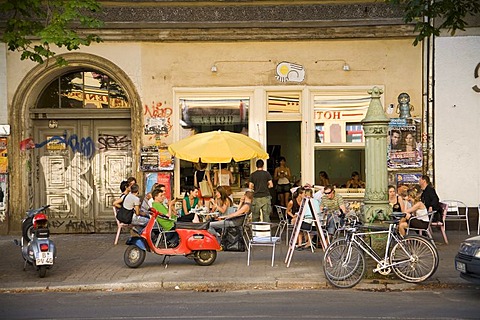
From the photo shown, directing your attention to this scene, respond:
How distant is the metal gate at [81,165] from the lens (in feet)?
54.4

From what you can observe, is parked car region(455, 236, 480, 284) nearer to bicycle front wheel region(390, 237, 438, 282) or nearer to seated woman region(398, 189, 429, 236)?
bicycle front wheel region(390, 237, 438, 282)

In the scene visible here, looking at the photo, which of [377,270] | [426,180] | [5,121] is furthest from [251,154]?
[5,121]

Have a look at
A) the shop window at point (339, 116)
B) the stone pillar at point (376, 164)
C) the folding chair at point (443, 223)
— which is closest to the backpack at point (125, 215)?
the shop window at point (339, 116)

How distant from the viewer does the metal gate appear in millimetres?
16578

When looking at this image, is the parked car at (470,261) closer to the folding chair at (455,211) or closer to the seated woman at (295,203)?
the seated woman at (295,203)

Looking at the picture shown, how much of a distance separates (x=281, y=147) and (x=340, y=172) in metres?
1.52

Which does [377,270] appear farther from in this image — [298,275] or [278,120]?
[278,120]

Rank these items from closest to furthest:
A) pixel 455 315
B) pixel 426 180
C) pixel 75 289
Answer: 1. pixel 455 315
2. pixel 75 289
3. pixel 426 180

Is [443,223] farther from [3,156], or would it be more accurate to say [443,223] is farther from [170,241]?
[3,156]

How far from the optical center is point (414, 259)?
10.2 metres

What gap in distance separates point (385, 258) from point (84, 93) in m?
9.16

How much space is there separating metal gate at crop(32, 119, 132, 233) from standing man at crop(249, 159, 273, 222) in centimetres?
341

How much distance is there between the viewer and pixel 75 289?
10.4 m

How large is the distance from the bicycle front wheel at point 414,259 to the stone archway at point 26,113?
296 inches
